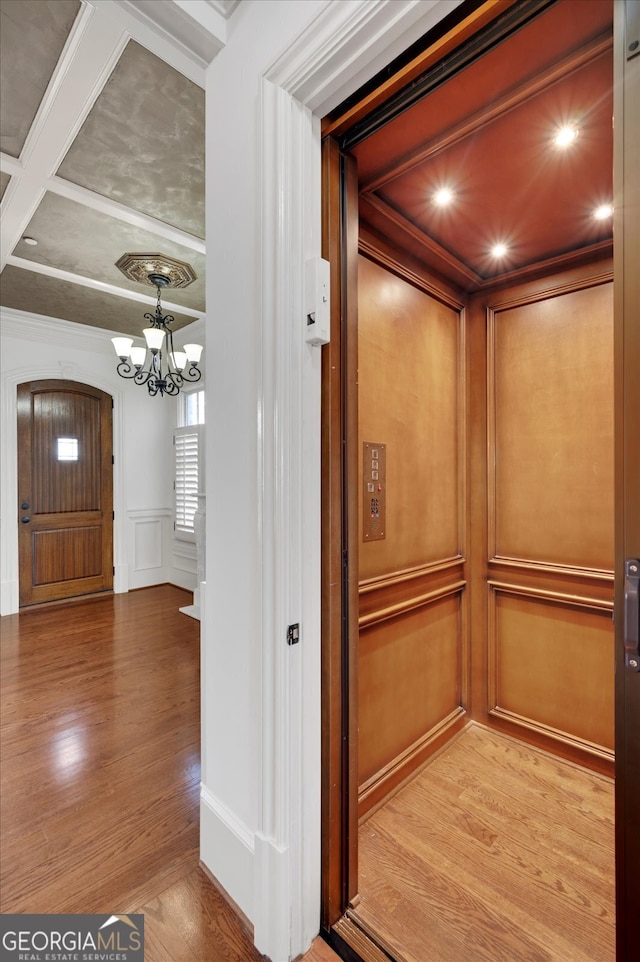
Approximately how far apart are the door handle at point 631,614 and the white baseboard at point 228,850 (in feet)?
3.79

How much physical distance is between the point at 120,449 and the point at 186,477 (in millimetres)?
882

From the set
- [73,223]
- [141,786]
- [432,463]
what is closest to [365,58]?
[432,463]

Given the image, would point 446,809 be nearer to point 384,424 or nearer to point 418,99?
point 384,424

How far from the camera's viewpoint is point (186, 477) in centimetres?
500

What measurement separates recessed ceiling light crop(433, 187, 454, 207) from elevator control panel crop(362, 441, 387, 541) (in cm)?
96

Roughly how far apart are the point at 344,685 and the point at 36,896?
122cm

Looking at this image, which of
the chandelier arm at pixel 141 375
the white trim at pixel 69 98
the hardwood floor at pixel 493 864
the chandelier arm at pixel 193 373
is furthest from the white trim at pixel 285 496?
the chandelier arm at pixel 141 375

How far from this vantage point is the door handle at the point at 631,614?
725mm

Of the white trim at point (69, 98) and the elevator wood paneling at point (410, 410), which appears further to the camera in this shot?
the elevator wood paneling at point (410, 410)

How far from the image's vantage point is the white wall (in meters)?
4.25

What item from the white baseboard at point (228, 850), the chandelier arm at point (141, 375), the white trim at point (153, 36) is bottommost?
the white baseboard at point (228, 850)

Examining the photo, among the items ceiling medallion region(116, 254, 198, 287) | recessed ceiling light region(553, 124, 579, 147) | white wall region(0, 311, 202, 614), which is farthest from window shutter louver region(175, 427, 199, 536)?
recessed ceiling light region(553, 124, 579, 147)

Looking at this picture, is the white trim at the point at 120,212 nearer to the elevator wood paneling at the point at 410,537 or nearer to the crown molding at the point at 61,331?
the crown molding at the point at 61,331

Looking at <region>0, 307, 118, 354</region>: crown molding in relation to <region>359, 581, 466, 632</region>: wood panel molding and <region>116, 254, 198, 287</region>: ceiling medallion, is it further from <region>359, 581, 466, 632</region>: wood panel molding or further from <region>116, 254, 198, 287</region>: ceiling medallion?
<region>359, 581, 466, 632</region>: wood panel molding
